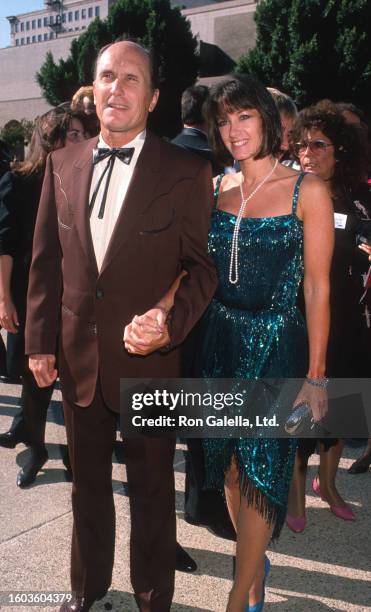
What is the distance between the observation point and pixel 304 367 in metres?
2.53

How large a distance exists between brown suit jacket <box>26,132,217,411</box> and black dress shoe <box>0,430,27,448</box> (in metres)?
2.10

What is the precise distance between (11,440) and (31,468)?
1.74ft

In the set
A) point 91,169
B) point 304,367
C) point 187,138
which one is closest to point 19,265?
point 187,138

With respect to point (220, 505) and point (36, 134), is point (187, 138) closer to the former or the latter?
point (36, 134)

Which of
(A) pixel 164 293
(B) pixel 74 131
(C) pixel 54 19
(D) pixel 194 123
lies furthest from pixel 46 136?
(C) pixel 54 19

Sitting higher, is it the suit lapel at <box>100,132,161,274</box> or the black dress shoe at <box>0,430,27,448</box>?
the suit lapel at <box>100,132,161,274</box>

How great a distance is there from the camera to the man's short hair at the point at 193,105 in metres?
4.58

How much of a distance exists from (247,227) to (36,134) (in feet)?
6.63

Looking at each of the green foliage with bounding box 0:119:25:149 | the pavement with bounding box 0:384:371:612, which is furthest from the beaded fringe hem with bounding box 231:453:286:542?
the green foliage with bounding box 0:119:25:149

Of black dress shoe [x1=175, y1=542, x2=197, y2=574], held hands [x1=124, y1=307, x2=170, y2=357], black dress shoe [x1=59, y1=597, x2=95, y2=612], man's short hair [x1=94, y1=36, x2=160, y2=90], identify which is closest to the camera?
held hands [x1=124, y1=307, x2=170, y2=357]

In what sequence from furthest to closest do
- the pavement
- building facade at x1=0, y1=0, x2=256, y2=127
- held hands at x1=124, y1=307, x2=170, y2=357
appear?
building facade at x1=0, y1=0, x2=256, y2=127
the pavement
held hands at x1=124, y1=307, x2=170, y2=357

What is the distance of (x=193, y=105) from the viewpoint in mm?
4660

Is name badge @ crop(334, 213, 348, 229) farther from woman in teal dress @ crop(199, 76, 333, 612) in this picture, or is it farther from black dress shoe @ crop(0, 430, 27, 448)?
black dress shoe @ crop(0, 430, 27, 448)

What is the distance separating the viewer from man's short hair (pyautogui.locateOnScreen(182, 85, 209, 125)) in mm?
4582
